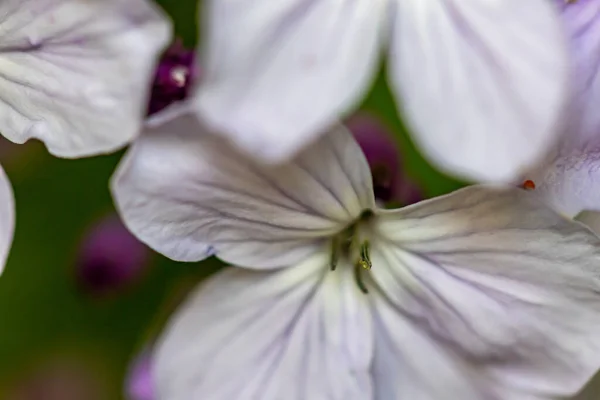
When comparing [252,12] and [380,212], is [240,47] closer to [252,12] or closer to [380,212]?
[252,12]

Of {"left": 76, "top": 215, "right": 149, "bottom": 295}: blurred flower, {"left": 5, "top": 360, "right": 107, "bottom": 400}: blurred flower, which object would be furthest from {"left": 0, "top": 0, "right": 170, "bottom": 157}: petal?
{"left": 5, "top": 360, "right": 107, "bottom": 400}: blurred flower

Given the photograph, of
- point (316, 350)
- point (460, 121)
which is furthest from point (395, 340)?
point (460, 121)

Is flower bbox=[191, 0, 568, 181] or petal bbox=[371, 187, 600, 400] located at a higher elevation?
flower bbox=[191, 0, 568, 181]

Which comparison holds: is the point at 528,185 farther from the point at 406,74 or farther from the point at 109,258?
the point at 109,258

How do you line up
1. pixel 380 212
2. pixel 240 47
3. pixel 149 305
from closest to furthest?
pixel 240 47, pixel 380 212, pixel 149 305

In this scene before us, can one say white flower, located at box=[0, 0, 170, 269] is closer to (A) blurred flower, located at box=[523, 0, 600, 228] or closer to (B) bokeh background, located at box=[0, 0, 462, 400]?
(A) blurred flower, located at box=[523, 0, 600, 228]

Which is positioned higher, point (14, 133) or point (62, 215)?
point (14, 133)

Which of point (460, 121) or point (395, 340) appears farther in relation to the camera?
point (395, 340)
